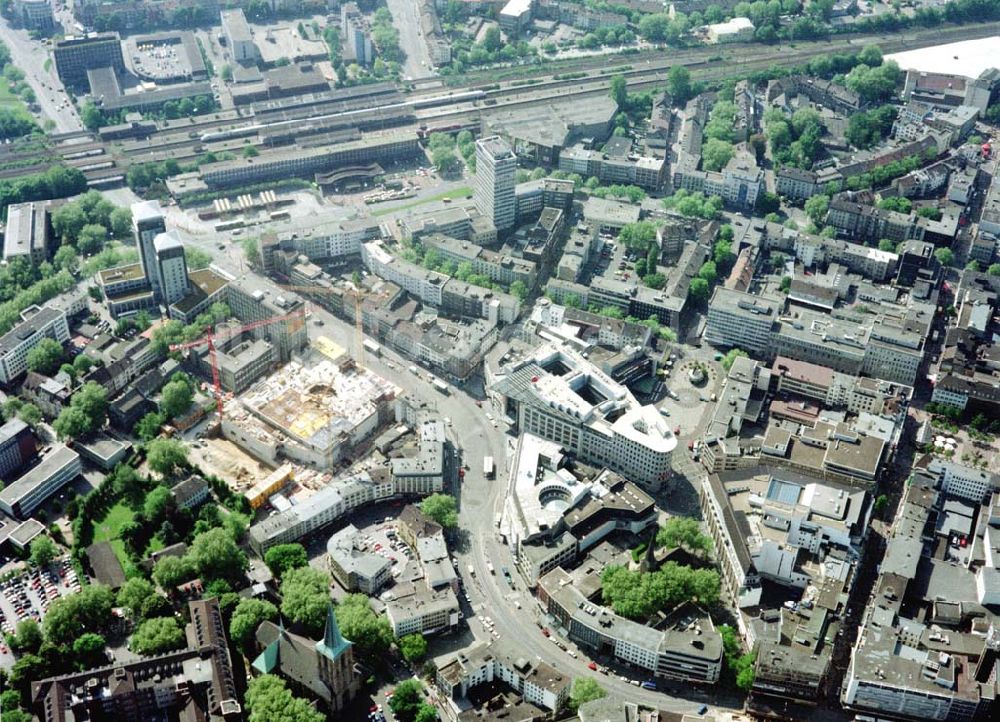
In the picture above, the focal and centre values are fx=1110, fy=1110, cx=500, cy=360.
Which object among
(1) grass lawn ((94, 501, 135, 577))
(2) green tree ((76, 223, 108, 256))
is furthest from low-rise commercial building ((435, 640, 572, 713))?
(2) green tree ((76, 223, 108, 256))

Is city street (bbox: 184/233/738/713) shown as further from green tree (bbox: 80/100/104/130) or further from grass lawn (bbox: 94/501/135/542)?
green tree (bbox: 80/100/104/130)

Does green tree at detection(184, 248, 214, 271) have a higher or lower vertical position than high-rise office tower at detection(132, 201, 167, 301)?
lower

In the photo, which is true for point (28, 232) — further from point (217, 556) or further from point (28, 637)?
point (28, 637)

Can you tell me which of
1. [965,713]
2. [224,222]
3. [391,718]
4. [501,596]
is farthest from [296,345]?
[965,713]

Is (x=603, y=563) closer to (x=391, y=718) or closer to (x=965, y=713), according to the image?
(x=391, y=718)

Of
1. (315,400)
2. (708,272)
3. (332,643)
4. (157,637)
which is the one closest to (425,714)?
(332,643)
